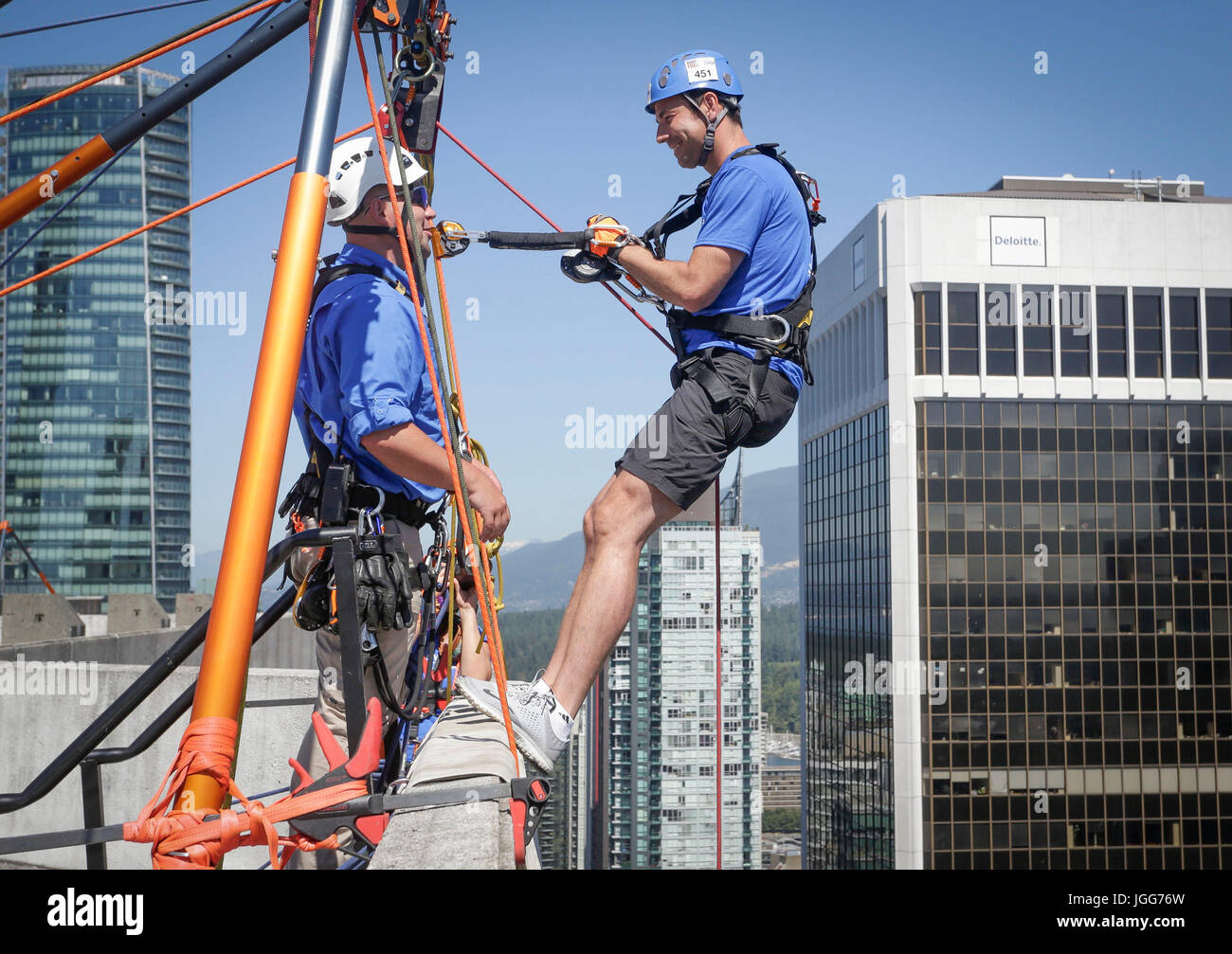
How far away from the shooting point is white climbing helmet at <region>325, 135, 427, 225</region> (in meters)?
3.37

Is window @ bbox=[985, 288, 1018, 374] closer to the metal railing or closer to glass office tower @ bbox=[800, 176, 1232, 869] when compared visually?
Result: glass office tower @ bbox=[800, 176, 1232, 869]

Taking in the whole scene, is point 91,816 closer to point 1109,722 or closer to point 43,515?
point 1109,722

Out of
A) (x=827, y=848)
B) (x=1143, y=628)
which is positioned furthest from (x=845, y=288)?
(x=827, y=848)

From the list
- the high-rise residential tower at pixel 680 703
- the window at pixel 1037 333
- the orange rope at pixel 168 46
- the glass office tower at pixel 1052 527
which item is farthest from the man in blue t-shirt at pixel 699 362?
the window at pixel 1037 333

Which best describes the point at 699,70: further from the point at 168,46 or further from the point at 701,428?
the point at 168,46

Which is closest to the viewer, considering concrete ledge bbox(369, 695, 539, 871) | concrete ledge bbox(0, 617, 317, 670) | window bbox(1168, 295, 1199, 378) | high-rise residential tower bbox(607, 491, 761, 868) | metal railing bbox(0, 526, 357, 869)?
concrete ledge bbox(369, 695, 539, 871)

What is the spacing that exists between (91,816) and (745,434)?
232 cm

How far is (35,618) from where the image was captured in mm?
12773

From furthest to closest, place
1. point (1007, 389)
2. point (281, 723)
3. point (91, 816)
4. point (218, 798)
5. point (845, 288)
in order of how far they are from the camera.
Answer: point (845, 288) < point (1007, 389) < point (281, 723) < point (91, 816) < point (218, 798)

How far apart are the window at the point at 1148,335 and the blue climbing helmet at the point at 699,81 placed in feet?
238

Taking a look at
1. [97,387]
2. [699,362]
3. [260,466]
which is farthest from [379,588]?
[97,387]

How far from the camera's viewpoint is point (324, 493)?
3154 mm

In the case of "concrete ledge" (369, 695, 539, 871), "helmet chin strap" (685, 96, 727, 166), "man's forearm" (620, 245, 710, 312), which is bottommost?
"concrete ledge" (369, 695, 539, 871)

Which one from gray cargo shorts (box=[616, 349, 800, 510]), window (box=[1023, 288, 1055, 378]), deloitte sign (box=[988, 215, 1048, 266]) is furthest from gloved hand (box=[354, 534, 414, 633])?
deloitte sign (box=[988, 215, 1048, 266])
